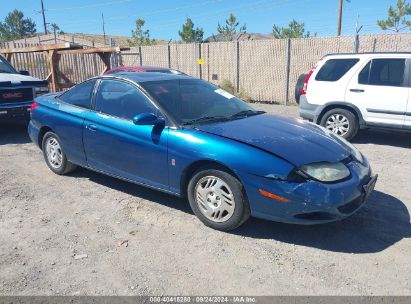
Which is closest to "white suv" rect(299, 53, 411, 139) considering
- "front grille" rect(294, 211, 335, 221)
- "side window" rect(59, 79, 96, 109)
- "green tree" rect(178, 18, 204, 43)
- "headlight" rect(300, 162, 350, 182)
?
"headlight" rect(300, 162, 350, 182)

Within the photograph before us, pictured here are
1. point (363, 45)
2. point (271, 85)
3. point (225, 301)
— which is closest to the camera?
point (225, 301)

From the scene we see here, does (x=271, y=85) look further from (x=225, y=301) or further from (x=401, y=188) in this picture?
(x=225, y=301)

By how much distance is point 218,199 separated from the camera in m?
3.88

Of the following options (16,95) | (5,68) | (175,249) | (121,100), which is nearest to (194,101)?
(121,100)

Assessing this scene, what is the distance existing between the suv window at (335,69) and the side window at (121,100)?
4815mm

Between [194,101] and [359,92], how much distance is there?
441 cm

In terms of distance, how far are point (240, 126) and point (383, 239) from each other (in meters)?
1.79

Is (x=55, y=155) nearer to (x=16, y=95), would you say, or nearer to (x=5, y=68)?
(x=16, y=95)

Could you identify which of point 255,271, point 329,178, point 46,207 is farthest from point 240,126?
point 46,207

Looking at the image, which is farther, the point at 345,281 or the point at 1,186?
the point at 1,186

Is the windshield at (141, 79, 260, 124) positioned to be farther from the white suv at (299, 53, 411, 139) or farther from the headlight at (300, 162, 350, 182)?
the white suv at (299, 53, 411, 139)

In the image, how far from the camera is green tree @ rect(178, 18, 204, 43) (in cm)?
4531

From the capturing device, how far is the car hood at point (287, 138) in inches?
145

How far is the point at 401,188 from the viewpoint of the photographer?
5.19m
